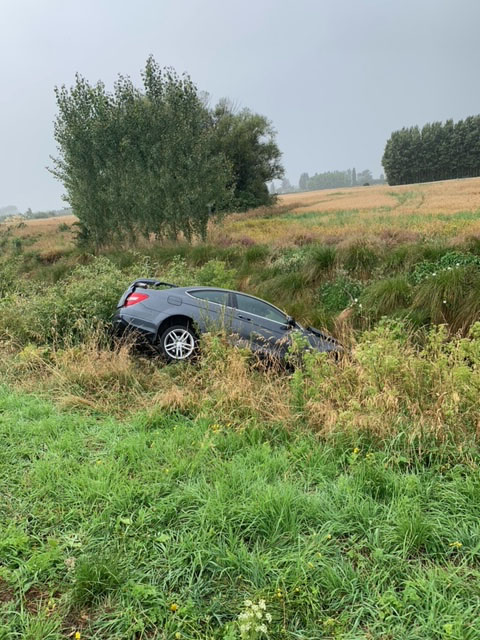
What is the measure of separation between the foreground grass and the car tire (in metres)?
2.71

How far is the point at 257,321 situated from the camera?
650 cm

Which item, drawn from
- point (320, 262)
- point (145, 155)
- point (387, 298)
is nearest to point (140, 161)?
point (145, 155)

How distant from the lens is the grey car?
6109 mm

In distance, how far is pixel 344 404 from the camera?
379 cm

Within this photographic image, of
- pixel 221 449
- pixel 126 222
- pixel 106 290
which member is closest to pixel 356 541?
pixel 221 449

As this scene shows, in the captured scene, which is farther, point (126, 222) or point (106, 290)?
point (126, 222)

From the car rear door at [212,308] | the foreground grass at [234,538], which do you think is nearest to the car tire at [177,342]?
the car rear door at [212,308]

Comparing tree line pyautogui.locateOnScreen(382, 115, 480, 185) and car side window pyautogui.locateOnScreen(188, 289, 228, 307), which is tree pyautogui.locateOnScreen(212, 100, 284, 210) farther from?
tree line pyautogui.locateOnScreen(382, 115, 480, 185)

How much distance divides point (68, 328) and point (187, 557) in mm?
5467

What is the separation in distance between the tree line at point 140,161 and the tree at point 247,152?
1556 cm

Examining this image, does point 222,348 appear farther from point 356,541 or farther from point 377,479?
point 356,541

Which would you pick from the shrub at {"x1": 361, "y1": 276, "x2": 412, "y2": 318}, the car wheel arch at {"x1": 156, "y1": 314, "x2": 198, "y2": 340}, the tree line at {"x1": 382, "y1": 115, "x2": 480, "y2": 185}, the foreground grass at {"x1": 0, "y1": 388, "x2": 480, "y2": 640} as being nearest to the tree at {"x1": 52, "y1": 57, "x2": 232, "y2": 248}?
the shrub at {"x1": 361, "y1": 276, "x2": 412, "y2": 318}

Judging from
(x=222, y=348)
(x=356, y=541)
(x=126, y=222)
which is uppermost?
(x=126, y=222)

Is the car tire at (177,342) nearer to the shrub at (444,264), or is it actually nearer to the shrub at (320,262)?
the shrub at (444,264)
